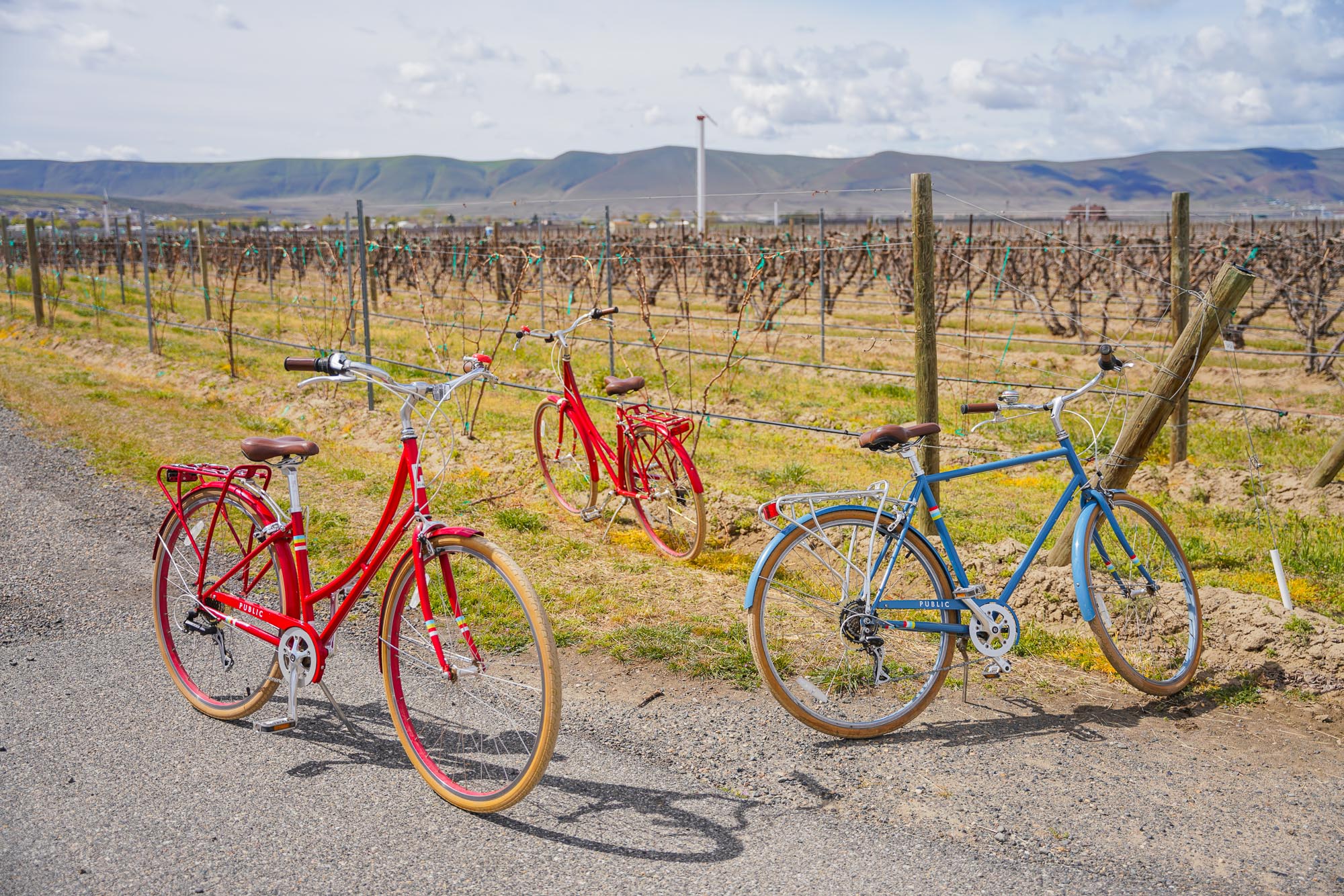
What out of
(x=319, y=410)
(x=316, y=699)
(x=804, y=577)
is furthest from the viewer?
(x=319, y=410)

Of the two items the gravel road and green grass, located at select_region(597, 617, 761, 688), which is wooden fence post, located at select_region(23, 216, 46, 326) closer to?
the gravel road

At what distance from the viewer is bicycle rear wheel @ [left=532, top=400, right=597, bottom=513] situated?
19.8 feet

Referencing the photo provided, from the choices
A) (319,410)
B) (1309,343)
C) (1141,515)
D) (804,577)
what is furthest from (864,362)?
(1141,515)

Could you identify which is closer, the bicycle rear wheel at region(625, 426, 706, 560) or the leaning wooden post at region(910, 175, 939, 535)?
the leaning wooden post at region(910, 175, 939, 535)

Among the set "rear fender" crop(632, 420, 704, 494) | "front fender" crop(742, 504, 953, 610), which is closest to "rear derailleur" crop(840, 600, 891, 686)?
"front fender" crop(742, 504, 953, 610)

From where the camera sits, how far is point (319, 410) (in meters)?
9.44

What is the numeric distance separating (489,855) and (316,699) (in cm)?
125

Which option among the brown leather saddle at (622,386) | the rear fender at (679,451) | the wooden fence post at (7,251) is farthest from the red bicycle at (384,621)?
the wooden fence post at (7,251)

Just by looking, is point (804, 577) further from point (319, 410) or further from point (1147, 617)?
point (319, 410)

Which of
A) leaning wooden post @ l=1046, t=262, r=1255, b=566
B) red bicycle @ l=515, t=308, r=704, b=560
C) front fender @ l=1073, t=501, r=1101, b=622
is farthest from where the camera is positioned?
red bicycle @ l=515, t=308, r=704, b=560

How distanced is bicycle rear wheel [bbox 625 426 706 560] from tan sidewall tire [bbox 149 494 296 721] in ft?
7.24

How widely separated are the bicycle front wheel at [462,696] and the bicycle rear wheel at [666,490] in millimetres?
1843

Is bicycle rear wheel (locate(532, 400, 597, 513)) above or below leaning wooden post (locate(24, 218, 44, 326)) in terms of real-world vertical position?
below

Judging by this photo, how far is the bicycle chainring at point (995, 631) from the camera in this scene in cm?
337
